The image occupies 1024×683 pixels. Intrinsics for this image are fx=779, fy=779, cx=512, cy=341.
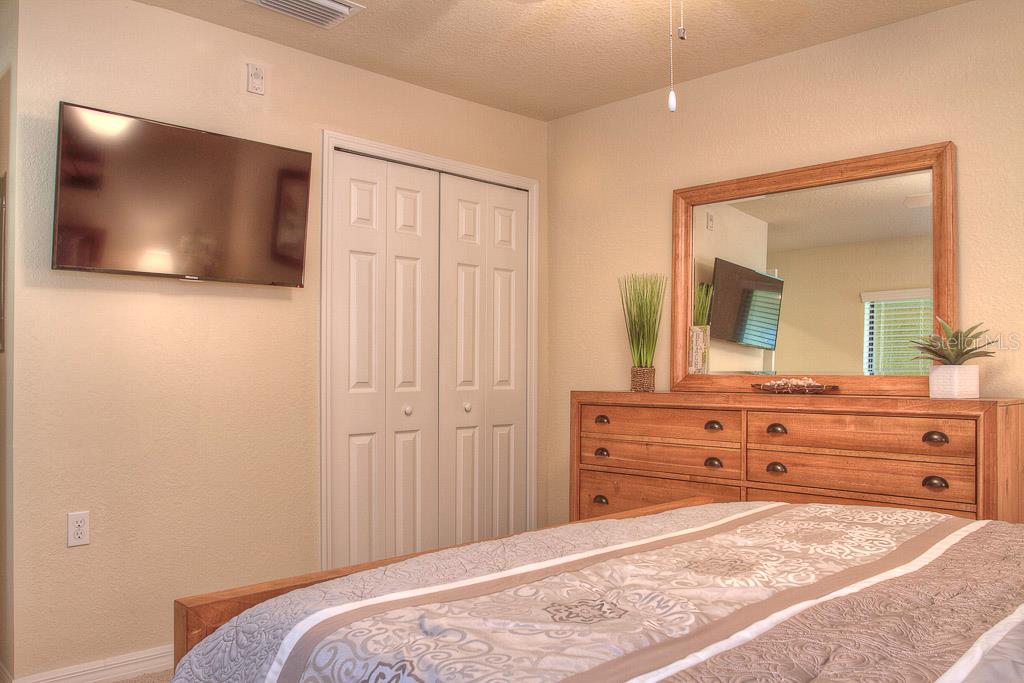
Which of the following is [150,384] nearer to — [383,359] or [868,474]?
[383,359]

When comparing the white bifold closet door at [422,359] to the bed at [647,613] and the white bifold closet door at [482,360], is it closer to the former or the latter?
the white bifold closet door at [482,360]

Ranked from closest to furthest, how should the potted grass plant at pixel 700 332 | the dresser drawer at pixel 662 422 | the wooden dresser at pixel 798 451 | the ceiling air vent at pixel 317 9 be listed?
1. the wooden dresser at pixel 798 451
2. the ceiling air vent at pixel 317 9
3. the dresser drawer at pixel 662 422
4. the potted grass plant at pixel 700 332

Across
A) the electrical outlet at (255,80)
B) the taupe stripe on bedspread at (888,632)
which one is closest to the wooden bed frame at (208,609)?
the taupe stripe on bedspread at (888,632)

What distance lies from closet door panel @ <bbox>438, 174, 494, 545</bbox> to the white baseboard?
1399 millimetres

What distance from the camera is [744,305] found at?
11.8 feet

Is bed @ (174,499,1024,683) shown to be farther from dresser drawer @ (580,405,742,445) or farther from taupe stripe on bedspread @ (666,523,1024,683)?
dresser drawer @ (580,405,742,445)

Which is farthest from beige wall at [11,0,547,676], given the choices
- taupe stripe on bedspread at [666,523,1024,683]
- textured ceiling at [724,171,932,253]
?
taupe stripe on bedspread at [666,523,1024,683]

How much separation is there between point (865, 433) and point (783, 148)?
138cm

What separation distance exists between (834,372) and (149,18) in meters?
3.10

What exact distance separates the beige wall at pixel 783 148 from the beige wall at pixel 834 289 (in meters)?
0.22

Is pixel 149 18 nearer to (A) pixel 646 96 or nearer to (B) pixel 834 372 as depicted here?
(A) pixel 646 96

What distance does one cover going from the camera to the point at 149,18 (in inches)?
119

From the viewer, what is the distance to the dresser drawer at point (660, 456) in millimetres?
3219

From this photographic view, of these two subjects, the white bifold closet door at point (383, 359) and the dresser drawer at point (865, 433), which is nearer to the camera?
the dresser drawer at point (865, 433)
